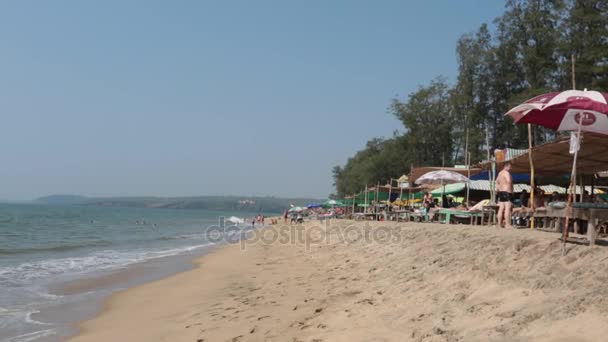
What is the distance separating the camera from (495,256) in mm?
6461

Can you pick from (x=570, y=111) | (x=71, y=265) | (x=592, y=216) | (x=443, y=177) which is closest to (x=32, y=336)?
(x=592, y=216)

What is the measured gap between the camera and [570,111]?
22.7ft

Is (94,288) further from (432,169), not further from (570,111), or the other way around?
(432,169)

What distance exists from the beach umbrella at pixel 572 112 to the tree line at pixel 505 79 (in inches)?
894

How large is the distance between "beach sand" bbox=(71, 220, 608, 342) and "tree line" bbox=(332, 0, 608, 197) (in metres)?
22.1

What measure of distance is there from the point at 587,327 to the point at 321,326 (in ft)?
9.31

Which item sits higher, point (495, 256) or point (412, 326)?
point (495, 256)

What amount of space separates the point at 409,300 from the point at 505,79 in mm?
33115

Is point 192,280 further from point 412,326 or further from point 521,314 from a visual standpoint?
point 521,314

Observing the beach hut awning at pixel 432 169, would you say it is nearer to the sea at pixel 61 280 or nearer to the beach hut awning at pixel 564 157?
the beach hut awning at pixel 564 157

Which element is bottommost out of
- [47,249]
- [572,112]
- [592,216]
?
[47,249]

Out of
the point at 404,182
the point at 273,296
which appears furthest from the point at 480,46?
the point at 273,296

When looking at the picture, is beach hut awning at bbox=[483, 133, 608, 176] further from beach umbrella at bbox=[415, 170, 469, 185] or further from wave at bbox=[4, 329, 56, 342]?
wave at bbox=[4, 329, 56, 342]

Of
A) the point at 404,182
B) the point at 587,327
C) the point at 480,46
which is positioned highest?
the point at 480,46
